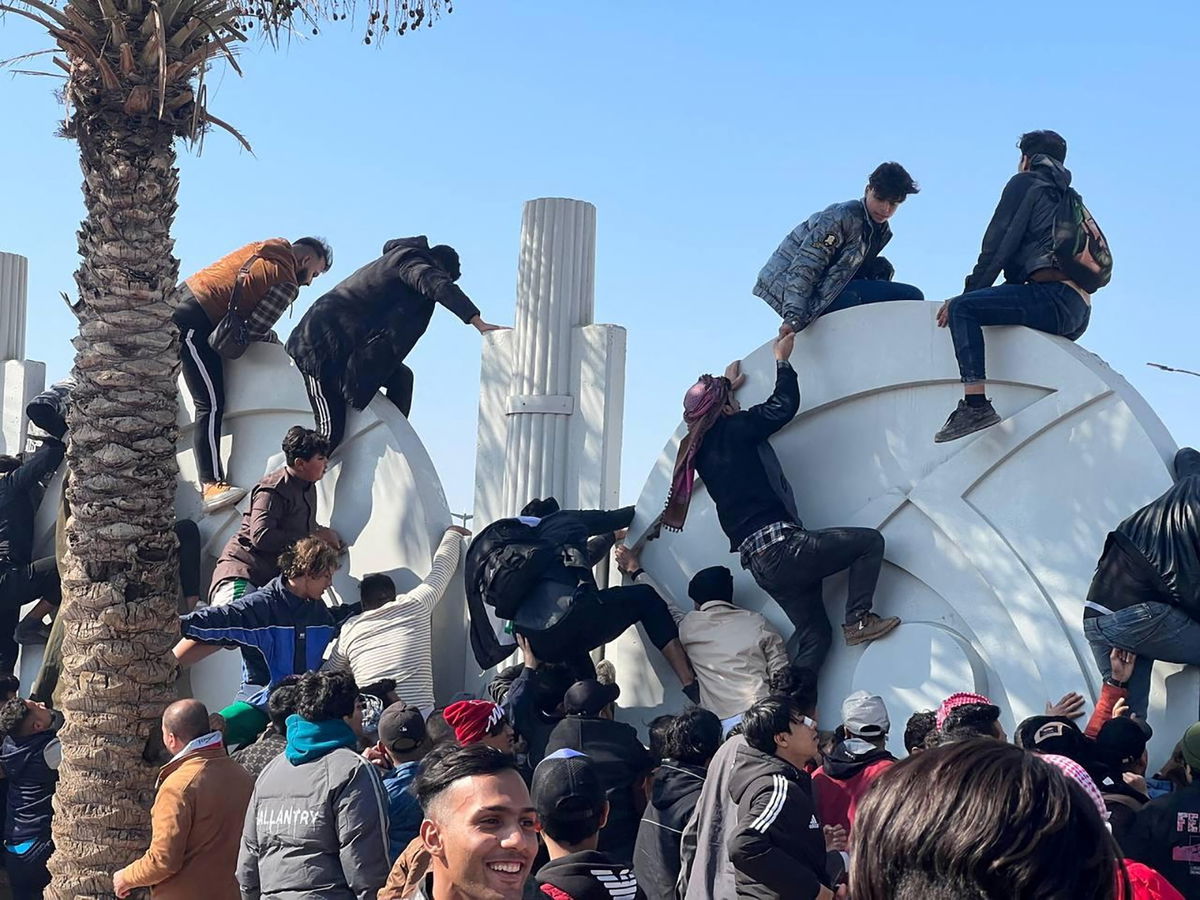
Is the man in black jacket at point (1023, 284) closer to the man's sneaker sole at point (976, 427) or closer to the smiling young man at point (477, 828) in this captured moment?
the man's sneaker sole at point (976, 427)

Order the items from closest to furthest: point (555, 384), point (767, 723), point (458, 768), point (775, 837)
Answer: point (458, 768), point (775, 837), point (767, 723), point (555, 384)

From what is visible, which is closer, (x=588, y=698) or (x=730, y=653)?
(x=588, y=698)

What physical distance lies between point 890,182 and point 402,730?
4.43 m

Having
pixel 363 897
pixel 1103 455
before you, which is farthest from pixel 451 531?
pixel 363 897

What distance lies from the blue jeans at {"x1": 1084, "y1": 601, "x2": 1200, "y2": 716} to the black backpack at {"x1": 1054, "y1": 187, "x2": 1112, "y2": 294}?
72.3 inches

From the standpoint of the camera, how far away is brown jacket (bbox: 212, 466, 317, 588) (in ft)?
31.6

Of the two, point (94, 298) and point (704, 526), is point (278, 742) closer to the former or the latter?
point (94, 298)

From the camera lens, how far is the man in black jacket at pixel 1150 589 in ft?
23.4

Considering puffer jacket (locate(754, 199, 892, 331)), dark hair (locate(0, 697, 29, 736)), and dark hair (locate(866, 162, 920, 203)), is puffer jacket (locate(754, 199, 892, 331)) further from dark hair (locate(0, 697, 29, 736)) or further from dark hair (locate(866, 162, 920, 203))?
dark hair (locate(0, 697, 29, 736))

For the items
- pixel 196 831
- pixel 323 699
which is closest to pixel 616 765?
pixel 323 699

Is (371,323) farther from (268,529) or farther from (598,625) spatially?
(598,625)

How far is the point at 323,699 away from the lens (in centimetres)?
541

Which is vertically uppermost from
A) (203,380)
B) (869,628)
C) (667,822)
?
(203,380)

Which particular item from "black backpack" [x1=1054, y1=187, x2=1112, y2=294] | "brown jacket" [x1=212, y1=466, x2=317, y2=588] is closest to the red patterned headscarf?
"black backpack" [x1=1054, y1=187, x2=1112, y2=294]
